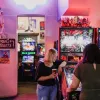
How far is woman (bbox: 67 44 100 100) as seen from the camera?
123 inches

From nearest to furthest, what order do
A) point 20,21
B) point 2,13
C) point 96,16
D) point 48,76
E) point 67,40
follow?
point 48,76 < point 67,40 < point 96,16 < point 2,13 < point 20,21

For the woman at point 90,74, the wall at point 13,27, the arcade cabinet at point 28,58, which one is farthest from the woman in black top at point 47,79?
the arcade cabinet at point 28,58

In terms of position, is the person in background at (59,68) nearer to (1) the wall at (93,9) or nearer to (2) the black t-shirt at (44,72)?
(2) the black t-shirt at (44,72)

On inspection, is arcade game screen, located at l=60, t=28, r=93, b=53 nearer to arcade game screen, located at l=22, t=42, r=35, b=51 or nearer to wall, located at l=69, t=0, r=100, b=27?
wall, located at l=69, t=0, r=100, b=27

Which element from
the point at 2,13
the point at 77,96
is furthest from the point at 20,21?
the point at 77,96

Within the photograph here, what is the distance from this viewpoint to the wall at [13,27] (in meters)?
7.44

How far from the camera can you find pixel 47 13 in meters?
7.50

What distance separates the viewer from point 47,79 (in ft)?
13.9

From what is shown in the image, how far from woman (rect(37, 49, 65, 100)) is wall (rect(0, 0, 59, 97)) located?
3.18m

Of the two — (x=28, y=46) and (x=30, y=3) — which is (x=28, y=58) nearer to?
(x=28, y=46)

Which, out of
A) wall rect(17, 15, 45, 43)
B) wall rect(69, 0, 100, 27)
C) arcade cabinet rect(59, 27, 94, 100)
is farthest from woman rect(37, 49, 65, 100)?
wall rect(17, 15, 45, 43)

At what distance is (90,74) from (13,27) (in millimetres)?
4796

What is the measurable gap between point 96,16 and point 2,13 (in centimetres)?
280

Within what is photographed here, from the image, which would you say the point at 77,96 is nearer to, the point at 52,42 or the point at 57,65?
the point at 57,65
